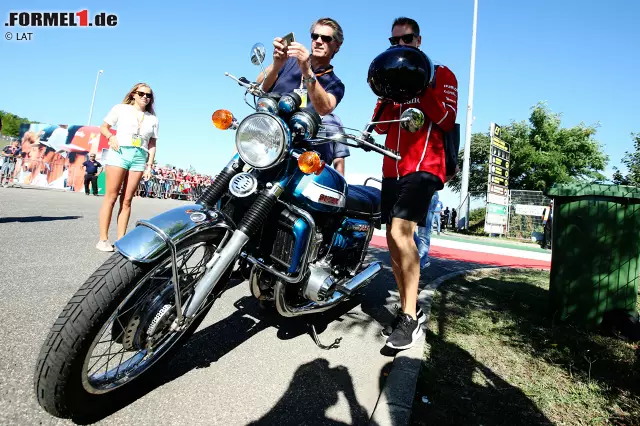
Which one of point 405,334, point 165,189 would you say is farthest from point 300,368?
point 165,189

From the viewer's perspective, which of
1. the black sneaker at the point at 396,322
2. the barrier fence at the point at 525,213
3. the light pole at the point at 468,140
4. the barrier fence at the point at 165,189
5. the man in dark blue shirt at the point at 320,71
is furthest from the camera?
the barrier fence at the point at 165,189

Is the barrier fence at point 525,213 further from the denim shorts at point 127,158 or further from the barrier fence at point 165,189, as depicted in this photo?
the denim shorts at point 127,158

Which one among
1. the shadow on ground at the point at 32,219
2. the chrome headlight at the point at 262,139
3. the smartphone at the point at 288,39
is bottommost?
the shadow on ground at the point at 32,219

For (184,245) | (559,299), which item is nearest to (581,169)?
(559,299)

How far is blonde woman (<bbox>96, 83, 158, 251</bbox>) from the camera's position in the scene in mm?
4328

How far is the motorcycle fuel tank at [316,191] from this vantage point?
2230mm

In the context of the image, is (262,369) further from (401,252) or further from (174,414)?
(401,252)

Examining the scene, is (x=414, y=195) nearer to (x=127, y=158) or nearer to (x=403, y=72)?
(x=403, y=72)

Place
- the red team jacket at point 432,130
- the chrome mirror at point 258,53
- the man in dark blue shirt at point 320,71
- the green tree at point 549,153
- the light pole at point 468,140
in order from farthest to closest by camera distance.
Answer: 1. the green tree at point 549,153
2. the light pole at point 468,140
3. the red team jacket at point 432,130
4. the man in dark blue shirt at point 320,71
5. the chrome mirror at point 258,53

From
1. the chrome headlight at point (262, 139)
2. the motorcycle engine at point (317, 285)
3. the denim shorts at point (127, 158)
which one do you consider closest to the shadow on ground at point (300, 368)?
the motorcycle engine at point (317, 285)

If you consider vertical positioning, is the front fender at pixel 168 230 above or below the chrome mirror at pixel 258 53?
below

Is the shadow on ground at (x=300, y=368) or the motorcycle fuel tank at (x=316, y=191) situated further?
the motorcycle fuel tank at (x=316, y=191)

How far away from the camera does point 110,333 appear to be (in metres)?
1.71

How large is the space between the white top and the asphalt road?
143cm
